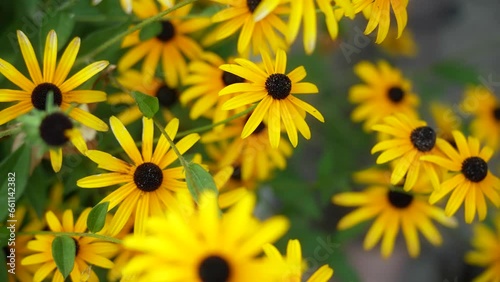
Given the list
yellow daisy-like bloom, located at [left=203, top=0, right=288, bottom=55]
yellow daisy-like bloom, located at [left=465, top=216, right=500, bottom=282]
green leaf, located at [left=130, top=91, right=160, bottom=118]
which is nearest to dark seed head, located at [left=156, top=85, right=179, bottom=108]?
yellow daisy-like bloom, located at [left=203, top=0, right=288, bottom=55]

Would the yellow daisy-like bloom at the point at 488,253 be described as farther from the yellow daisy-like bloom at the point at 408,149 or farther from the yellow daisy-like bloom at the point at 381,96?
the yellow daisy-like bloom at the point at 408,149

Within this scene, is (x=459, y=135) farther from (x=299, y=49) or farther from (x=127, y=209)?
(x=299, y=49)

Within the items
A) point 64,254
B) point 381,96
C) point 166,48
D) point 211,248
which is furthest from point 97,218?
point 381,96

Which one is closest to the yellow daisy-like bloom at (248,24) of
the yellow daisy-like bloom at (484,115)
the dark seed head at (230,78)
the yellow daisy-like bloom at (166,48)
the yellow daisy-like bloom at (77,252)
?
the dark seed head at (230,78)

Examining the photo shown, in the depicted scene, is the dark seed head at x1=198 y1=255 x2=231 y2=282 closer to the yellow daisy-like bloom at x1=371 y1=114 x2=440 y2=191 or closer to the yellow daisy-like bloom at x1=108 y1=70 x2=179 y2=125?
the yellow daisy-like bloom at x1=371 y1=114 x2=440 y2=191

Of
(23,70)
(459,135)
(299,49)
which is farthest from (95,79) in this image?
(299,49)

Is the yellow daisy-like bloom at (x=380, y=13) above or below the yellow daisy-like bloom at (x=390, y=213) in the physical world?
above
